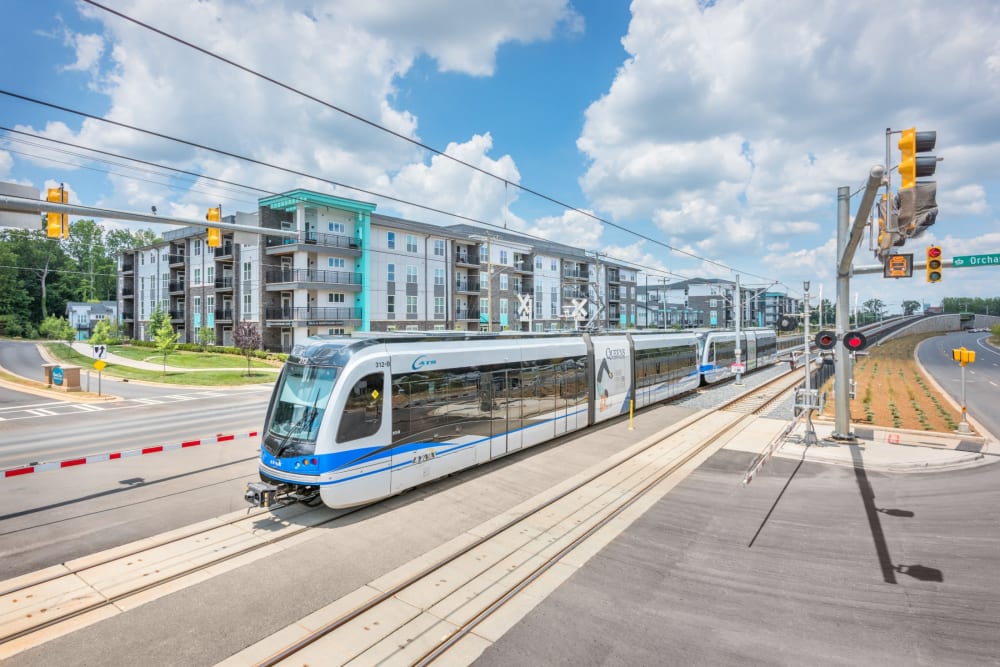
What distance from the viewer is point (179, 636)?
589 centimetres

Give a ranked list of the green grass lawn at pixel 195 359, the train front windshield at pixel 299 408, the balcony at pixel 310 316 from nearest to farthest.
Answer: the train front windshield at pixel 299 408
the green grass lawn at pixel 195 359
the balcony at pixel 310 316

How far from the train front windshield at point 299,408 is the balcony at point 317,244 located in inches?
1284

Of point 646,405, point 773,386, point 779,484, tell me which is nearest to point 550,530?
point 779,484

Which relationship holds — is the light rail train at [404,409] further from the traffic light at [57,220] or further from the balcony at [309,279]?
the balcony at [309,279]

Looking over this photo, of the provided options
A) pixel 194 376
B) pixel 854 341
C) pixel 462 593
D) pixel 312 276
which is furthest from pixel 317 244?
pixel 462 593

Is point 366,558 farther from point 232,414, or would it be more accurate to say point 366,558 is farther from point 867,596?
point 232,414

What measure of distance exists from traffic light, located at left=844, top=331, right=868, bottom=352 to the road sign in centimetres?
295

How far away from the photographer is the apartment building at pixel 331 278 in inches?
1631

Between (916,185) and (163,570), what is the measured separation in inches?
496

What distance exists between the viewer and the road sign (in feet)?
40.5

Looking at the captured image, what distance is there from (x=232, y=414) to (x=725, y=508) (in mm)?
19271

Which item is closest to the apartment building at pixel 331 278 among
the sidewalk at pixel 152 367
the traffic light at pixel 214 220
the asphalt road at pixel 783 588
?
the sidewalk at pixel 152 367

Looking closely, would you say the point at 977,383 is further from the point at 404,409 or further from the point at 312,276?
the point at 312,276

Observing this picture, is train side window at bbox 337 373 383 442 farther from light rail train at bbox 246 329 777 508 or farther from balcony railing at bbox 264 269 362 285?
balcony railing at bbox 264 269 362 285
